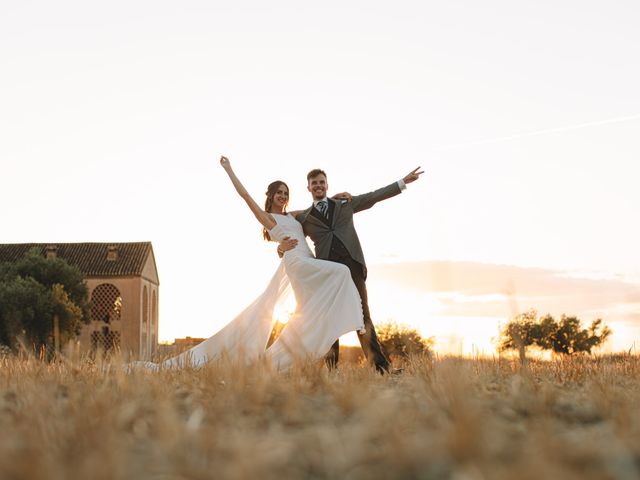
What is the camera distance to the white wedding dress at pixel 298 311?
1004 centimetres

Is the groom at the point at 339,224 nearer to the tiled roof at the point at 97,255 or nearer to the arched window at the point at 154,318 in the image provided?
the tiled roof at the point at 97,255

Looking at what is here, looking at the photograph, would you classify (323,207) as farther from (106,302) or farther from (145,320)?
(145,320)

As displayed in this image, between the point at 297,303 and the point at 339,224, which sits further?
the point at 339,224

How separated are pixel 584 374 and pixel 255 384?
448 cm

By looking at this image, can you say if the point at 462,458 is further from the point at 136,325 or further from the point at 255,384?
the point at 136,325

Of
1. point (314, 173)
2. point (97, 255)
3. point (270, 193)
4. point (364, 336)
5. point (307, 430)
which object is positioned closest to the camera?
point (307, 430)

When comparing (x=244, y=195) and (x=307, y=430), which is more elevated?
(x=244, y=195)

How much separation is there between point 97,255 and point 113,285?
435cm

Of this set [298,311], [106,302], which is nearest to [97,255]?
[106,302]

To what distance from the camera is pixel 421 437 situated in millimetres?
3396

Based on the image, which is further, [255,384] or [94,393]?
[94,393]

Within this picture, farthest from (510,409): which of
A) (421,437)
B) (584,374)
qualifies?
(584,374)

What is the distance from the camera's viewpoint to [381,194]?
10.9 m

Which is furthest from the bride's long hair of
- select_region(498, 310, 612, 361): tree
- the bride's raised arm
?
select_region(498, 310, 612, 361): tree
